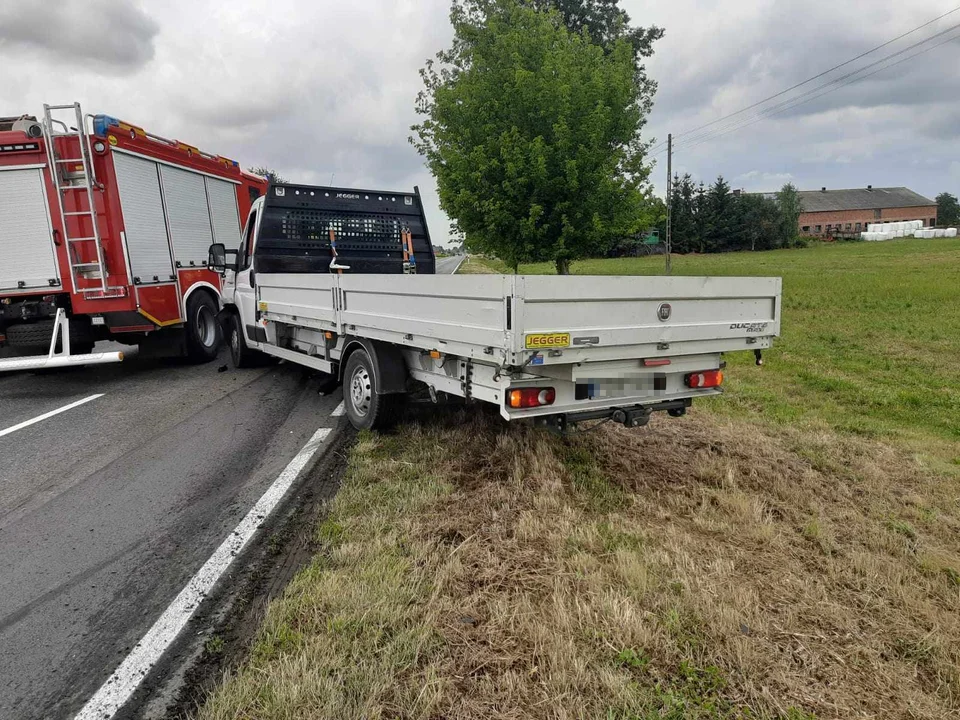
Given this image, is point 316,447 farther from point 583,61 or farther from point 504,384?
point 583,61

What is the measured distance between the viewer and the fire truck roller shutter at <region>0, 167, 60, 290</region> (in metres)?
7.71

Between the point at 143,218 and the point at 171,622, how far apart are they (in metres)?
7.32

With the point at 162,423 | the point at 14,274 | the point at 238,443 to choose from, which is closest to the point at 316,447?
the point at 238,443

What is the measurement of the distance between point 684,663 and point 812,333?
11.8 meters

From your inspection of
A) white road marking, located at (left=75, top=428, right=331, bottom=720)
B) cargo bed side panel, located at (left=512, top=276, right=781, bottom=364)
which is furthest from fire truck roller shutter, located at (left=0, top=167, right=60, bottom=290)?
cargo bed side panel, located at (left=512, top=276, right=781, bottom=364)

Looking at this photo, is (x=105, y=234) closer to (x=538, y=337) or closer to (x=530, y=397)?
(x=530, y=397)

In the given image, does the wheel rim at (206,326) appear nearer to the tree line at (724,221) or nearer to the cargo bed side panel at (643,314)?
the cargo bed side panel at (643,314)

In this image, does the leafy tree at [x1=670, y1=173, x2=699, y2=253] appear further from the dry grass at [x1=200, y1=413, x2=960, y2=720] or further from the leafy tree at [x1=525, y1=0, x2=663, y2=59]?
the dry grass at [x1=200, y1=413, x2=960, y2=720]

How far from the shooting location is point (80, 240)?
7.89m

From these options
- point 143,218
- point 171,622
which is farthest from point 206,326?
point 171,622

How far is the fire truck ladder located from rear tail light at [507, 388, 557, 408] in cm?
662

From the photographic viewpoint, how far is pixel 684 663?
2.45m

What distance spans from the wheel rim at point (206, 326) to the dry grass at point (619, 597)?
6.17 metres

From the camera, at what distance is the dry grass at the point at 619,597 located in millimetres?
2314
